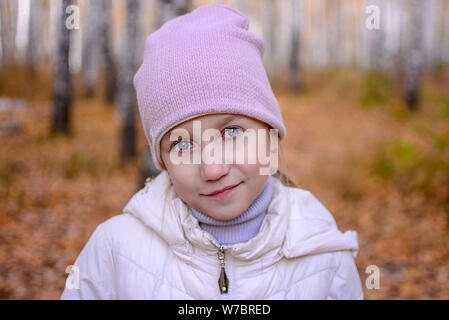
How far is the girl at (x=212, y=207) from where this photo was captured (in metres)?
1.38

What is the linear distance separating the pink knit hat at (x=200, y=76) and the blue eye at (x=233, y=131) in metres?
0.07

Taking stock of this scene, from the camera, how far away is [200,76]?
1373mm

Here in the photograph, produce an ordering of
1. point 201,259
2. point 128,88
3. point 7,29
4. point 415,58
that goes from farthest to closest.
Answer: point 7,29, point 415,58, point 128,88, point 201,259

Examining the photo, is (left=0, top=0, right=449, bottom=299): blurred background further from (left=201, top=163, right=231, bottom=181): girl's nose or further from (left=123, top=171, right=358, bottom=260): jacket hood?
(left=201, top=163, right=231, bottom=181): girl's nose

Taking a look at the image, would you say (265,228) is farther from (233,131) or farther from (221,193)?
(233,131)

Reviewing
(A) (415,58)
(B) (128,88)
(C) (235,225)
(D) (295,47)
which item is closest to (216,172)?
(C) (235,225)

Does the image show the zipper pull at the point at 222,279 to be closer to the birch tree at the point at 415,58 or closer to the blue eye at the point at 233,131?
the blue eye at the point at 233,131

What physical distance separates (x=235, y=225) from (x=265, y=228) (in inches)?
5.0

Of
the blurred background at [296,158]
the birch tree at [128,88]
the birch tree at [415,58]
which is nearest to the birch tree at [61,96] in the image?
the blurred background at [296,158]
